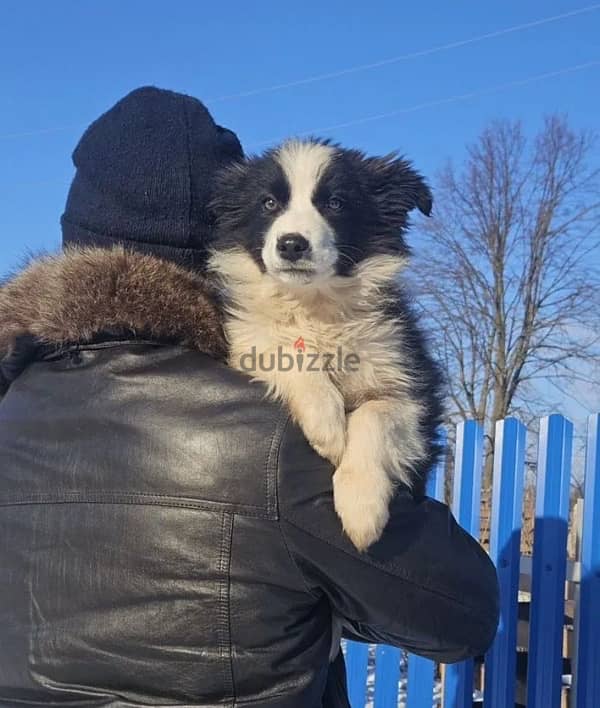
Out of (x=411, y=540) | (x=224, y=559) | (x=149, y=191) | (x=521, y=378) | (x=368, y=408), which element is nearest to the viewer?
(x=224, y=559)

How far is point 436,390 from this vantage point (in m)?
2.33

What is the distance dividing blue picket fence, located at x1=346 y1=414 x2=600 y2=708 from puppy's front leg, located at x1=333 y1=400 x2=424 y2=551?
5.15 ft

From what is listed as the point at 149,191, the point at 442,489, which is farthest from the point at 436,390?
the point at 442,489

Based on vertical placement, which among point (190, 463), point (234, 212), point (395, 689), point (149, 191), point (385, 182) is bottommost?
point (395, 689)

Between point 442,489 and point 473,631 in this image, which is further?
point 442,489

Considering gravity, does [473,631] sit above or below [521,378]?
below

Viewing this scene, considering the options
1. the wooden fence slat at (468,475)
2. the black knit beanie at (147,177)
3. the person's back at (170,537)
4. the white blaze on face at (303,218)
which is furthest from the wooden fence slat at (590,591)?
the black knit beanie at (147,177)

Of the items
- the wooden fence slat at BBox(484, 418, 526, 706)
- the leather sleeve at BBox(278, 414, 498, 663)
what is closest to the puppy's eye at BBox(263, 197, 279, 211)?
the leather sleeve at BBox(278, 414, 498, 663)

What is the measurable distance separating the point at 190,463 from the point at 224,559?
18cm

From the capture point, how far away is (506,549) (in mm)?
3691

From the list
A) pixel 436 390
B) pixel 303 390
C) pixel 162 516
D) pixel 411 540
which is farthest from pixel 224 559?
pixel 436 390

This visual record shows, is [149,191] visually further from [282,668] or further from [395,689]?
[395,689]

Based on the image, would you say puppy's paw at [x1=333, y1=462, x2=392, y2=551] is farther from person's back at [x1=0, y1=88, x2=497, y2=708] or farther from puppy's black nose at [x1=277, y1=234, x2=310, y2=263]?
puppy's black nose at [x1=277, y1=234, x2=310, y2=263]

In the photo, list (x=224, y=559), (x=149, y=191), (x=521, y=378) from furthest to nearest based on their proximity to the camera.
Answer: (x=521, y=378) → (x=149, y=191) → (x=224, y=559)
